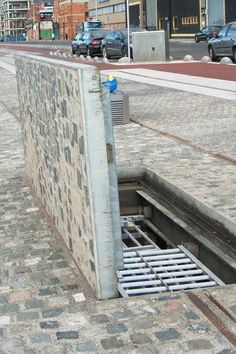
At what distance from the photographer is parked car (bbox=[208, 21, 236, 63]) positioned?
97.6ft

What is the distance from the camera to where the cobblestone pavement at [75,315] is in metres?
3.89

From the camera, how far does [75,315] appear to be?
4.32 m

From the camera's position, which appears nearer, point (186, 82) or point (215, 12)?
point (186, 82)

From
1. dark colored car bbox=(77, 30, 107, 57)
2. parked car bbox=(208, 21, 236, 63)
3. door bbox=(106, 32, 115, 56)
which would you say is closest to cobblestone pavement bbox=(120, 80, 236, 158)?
parked car bbox=(208, 21, 236, 63)

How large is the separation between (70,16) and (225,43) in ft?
328

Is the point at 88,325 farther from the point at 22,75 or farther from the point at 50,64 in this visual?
the point at 22,75

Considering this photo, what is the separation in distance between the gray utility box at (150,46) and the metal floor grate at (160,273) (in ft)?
101

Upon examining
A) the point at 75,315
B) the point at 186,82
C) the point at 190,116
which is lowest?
the point at 75,315

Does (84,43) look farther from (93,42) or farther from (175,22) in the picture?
(175,22)

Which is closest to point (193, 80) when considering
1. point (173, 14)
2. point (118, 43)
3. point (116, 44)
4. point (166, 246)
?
point (166, 246)

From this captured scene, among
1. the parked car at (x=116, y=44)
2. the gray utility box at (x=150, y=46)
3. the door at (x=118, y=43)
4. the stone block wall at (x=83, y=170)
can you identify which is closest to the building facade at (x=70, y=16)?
the parked car at (x=116, y=44)

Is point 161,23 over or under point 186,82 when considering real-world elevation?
over

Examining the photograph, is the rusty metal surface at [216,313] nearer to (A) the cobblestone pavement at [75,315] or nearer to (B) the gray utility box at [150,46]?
(A) the cobblestone pavement at [75,315]

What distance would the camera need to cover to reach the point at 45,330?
4.13 m
